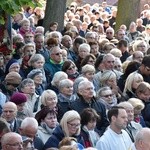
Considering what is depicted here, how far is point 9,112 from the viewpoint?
1043cm

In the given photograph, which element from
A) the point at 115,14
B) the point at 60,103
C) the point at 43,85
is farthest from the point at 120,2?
the point at 60,103

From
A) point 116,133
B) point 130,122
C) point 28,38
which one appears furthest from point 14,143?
point 28,38

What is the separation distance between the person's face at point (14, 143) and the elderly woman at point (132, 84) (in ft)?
15.3

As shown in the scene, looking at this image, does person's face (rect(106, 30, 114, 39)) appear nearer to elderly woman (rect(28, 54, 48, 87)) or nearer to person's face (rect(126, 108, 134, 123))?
elderly woman (rect(28, 54, 48, 87))

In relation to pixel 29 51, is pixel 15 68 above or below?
below

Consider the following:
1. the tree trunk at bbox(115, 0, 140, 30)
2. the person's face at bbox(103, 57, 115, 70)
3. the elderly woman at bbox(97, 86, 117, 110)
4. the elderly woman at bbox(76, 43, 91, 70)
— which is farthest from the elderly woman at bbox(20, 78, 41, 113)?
the tree trunk at bbox(115, 0, 140, 30)

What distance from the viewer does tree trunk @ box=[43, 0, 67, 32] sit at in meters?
21.0

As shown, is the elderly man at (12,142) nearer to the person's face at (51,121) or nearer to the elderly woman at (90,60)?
the person's face at (51,121)

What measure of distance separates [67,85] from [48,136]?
190cm

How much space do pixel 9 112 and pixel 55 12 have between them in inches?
431

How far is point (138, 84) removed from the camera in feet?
42.9

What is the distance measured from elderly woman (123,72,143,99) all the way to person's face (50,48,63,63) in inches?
76.7

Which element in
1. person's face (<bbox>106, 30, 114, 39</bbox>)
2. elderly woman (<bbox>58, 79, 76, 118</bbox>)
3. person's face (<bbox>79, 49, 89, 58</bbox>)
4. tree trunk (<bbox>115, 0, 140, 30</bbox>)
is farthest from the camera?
tree trunk (<bbox>115, 0, 140, 30</bbox>)

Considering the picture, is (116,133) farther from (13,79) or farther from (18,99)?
(13,79)
